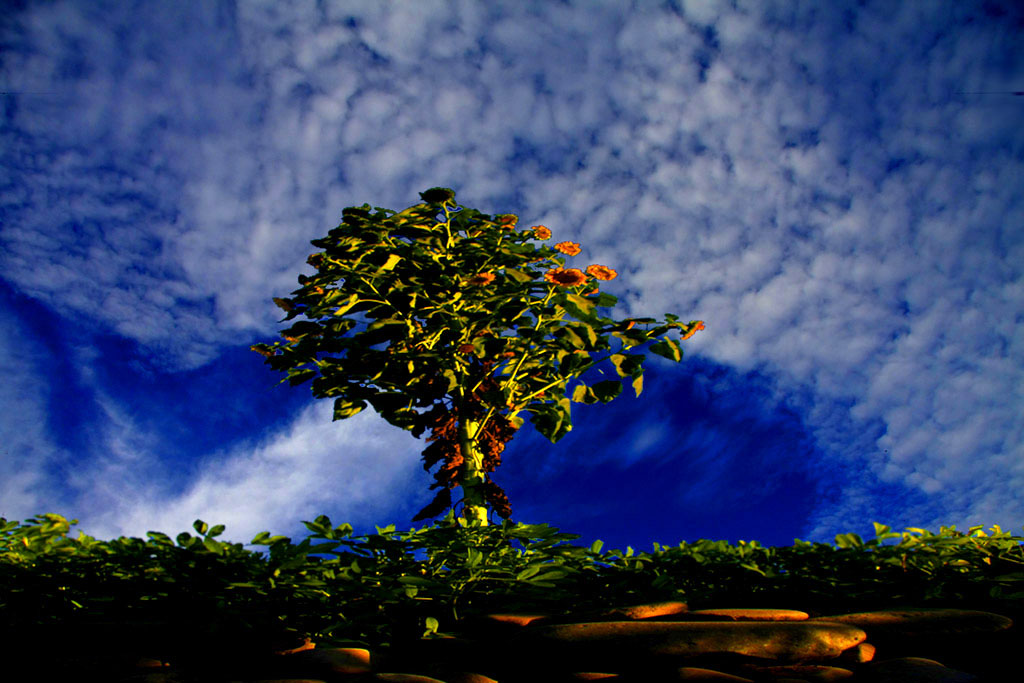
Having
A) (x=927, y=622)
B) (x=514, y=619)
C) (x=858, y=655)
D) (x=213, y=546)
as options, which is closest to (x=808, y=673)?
(x=858, y=655)

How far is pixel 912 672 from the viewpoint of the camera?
277 centimetres

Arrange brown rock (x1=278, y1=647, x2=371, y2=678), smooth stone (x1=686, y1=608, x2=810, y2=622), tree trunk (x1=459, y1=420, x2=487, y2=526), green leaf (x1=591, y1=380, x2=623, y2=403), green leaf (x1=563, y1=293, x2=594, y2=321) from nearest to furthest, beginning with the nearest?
brown rock (x1=278, y1=647, x2=371, y2=678) → smooth stone (x1=686, y1=608, x2=810, y2=622) → green leaf (x1=563, y1=293, x2=594, y2=321) → tree trunk (x1=459, y1=420, x2=487, y2=526) → green leaf (x1=591, y1=380, x2=623, y2=403)

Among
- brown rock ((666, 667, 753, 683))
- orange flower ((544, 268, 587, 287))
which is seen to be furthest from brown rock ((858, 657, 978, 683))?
orange flower ((544, 268, 587, 287))

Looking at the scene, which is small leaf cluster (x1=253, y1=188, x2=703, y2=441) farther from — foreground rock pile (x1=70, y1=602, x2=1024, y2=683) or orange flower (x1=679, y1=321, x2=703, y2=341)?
foreground rock pile (x1=70, y1=602, x2=1024, y2=683)

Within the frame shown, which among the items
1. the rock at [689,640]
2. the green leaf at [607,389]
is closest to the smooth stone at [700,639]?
the rock at [689,640]

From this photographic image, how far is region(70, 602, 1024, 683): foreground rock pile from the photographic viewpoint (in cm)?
290

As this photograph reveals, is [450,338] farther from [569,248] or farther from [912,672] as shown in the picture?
[912,672]

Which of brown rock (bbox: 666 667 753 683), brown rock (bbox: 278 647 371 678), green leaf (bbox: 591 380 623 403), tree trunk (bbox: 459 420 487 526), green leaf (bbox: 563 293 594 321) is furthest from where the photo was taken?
green leaf (bbox: 591 380 623 403)

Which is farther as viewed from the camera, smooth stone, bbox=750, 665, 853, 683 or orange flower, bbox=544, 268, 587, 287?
orange flower, bbox=544, 268, 587, 287

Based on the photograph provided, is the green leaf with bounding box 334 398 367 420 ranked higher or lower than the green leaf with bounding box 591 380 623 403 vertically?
higher

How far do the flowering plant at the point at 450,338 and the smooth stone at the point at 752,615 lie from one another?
69.8 inches

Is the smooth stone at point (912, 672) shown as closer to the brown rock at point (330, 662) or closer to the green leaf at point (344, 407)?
the brown rock at point (330, 662)

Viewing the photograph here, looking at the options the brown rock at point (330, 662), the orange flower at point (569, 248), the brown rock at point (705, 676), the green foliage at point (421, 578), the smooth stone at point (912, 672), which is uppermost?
the orange flower at point (569, 248)

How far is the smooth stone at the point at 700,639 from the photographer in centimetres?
290
